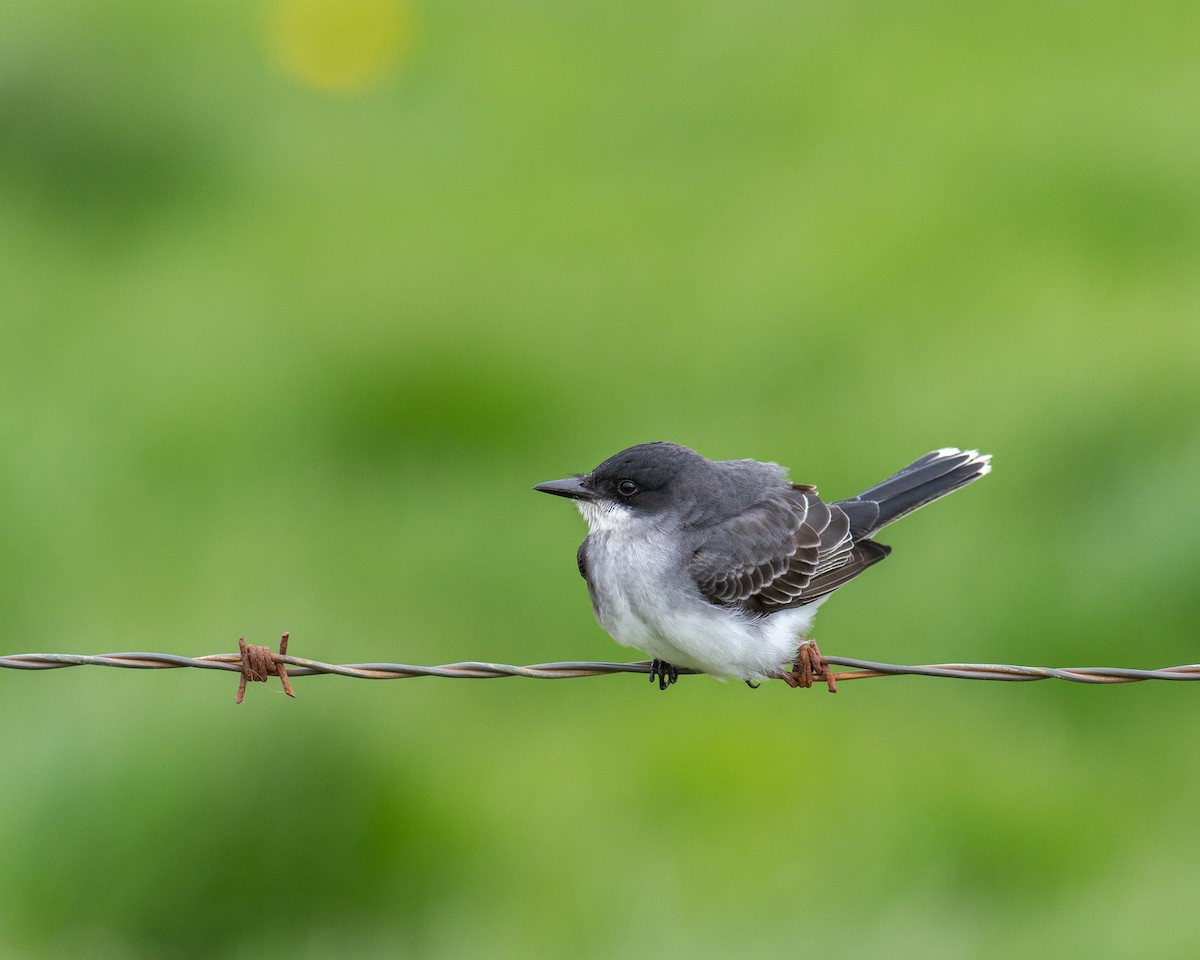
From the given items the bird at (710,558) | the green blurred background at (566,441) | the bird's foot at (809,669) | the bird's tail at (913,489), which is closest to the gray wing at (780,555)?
the bird at (710,558)

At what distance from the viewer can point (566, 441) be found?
403 inches

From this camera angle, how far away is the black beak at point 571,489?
614 centimetres

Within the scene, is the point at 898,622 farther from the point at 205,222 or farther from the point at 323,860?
the point at 205,222

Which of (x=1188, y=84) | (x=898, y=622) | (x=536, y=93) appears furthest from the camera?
(x=536, y=93)

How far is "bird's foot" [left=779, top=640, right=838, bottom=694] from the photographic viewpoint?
18.2 ft

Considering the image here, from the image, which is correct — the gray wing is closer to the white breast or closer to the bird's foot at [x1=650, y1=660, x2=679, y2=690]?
the white breast

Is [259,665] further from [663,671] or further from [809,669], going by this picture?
[809,669]

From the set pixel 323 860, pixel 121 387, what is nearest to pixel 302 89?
pixel 121 387

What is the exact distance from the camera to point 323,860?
22.7 ft

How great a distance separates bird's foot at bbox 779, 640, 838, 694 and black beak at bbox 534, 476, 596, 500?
1026 mm

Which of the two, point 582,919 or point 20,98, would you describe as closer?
point 582,919

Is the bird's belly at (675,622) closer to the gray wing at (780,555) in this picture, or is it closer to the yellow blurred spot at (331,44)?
the gray wing at (780,555)

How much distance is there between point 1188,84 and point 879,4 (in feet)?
11.5

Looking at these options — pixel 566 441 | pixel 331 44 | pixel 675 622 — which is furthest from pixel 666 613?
pixel 331 44
